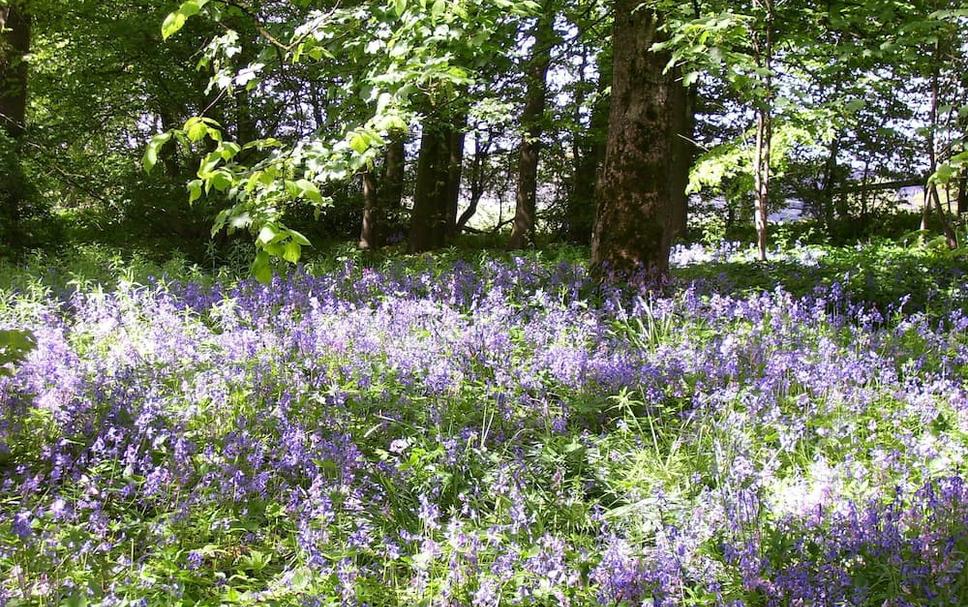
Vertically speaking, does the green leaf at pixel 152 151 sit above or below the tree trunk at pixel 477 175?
below

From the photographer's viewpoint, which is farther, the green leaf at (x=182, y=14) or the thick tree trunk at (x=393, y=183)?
the thick tree trunk at (x=393, y=183)

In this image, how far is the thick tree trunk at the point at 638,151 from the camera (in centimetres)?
659

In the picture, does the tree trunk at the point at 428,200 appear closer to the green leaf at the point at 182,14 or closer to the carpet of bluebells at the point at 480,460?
the carpet of bluebells at the point at 480,460

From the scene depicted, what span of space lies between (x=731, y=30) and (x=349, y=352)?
12.7ft

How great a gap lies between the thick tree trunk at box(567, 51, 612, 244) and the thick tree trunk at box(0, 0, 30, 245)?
9849 millimetres

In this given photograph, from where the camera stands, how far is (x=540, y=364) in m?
4.56

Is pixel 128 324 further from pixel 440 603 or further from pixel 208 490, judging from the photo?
pixel 440 603

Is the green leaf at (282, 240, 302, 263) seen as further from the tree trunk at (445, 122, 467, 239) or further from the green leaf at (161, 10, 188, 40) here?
the tree trunk at (445, 122, 467, 239)

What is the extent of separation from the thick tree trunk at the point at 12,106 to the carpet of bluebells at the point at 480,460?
608cm

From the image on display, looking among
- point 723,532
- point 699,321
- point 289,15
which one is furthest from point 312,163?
point 289,15

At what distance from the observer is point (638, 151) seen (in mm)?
6629

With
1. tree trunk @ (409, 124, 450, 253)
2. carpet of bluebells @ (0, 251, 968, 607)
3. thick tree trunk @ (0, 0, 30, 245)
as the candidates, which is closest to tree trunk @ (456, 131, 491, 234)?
tree trunk @ (409, 124, 450, 253)

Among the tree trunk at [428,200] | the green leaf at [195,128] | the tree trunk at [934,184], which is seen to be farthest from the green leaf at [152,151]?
the tree trunk at [428,200]

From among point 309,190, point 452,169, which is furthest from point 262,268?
point 452,169
